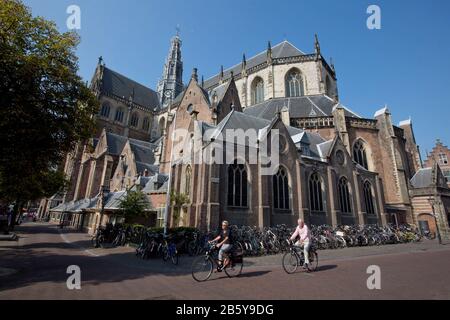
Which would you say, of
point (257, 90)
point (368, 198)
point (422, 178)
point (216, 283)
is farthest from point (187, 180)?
point (422, 178)

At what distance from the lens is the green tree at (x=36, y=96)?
8.70 meters

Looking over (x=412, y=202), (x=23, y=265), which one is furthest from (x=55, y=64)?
(x=412, y=202)

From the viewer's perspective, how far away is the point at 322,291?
5.66 metres

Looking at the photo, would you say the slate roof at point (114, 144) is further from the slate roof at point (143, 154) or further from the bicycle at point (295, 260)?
the bicycle at point (295, 260)

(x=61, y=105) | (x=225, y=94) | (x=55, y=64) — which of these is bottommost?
(x=61, y=105)

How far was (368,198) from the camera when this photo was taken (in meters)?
24.0

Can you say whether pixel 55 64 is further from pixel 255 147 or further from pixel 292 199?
pixel 292 199

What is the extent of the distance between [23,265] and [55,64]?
8.41m

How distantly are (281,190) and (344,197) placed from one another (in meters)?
8.01

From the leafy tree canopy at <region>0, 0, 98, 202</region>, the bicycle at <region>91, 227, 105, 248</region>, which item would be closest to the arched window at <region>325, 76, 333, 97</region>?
the leafy tree canopy at <region>0, 0, 98, 202</region>

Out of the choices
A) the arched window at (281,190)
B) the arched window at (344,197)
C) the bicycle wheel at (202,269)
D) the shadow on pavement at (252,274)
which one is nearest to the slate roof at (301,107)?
the arched window at (344,197)

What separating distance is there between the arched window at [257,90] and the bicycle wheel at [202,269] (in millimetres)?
36401
